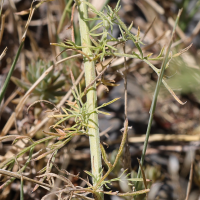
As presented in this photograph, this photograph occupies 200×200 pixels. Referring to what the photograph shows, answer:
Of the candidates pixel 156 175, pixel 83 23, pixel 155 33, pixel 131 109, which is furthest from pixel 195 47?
pixel 83 23

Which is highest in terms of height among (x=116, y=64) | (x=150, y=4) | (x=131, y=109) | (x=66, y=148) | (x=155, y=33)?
(x=150, y=4)

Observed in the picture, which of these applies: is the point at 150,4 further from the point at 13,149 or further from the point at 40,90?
the point at 13,149

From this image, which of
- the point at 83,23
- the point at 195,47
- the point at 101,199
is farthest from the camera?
the point at 195,47

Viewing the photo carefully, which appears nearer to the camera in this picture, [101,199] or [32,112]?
[101,199]

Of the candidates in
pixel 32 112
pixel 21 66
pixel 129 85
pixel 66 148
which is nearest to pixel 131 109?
pixel 129 85

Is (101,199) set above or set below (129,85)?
below

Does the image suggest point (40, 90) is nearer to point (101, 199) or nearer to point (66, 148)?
point (66, 148)

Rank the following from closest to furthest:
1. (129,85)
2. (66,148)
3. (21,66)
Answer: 1. (66,148)
2. (21,66)
3. (129,85)
